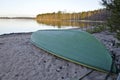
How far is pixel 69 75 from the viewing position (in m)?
6.93

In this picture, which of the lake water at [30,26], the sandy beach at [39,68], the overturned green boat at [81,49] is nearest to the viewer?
the sandy beach at [39,68]

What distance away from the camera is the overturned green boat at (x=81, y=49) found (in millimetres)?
7137

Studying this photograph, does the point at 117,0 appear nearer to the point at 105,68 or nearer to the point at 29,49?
the point at 105,68

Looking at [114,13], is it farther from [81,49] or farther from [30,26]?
[30,26]

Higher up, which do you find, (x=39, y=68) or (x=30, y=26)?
(x=39, y=68)

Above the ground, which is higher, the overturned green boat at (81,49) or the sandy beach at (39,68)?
the overturned green boat at (81,49)

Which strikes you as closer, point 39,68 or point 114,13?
point 114,13

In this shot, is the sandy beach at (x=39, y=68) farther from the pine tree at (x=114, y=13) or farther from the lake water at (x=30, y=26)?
the lake water at (x=30, y=26)

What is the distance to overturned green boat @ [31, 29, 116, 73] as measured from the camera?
714 centimetres

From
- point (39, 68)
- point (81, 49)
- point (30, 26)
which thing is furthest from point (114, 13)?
point (30, 26)

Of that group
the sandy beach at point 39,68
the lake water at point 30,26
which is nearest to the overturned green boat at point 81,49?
the sandy beach at point 39,68

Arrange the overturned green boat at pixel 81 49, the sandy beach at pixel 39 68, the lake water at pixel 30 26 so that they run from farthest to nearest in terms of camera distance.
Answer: the lake water at pixel 30 26 → the overturned green boat at pixel 81 49 → the sandy beach at pixel 39 68

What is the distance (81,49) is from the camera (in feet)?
26.0

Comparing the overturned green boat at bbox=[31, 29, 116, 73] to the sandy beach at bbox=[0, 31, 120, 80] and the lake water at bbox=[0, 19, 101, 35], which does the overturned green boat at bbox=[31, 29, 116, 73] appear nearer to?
the sandy beach at bbox=[0, 31, 120, 80]
